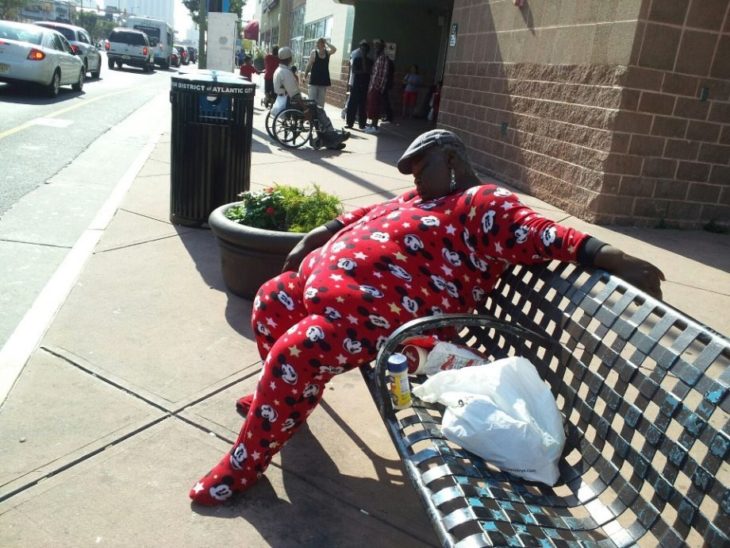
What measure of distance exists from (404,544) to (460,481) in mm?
630

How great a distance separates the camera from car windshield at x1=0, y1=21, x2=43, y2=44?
15.5 metres

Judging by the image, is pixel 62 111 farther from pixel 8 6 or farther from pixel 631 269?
pixel 8 6

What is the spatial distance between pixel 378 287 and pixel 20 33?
1667 centimetres

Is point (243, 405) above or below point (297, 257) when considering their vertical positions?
below

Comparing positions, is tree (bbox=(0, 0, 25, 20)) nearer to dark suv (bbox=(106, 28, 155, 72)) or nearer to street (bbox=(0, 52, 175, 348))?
dark suv (bbox=(106, 28, 155, 72))

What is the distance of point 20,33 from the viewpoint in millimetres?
15812

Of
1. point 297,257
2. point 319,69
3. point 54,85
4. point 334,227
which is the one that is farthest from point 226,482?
point 54,85

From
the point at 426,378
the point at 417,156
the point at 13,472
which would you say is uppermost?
the point at 417,156

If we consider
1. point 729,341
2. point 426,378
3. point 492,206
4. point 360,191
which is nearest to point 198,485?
point 426,378

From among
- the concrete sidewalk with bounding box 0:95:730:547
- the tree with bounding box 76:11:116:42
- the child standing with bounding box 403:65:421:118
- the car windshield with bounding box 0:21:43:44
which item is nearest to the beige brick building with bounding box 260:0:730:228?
the concrete sidewalk with bounding box 0:95:730:547

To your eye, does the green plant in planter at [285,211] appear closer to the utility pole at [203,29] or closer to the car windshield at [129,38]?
the utility pole at [203,29]

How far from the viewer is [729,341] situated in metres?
1.69

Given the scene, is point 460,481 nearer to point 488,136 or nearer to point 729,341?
point 729,341

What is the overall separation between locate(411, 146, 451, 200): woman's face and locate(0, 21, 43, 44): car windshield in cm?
1596
